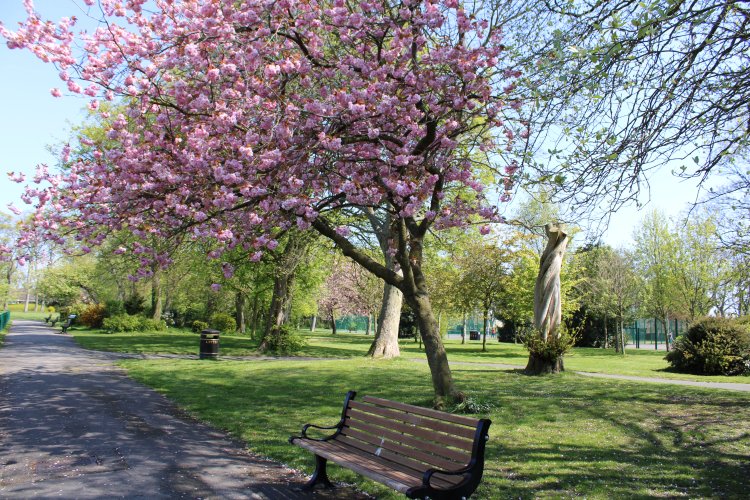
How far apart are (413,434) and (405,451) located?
17 cm

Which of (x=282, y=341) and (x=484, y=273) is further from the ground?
(x=484, y=273)

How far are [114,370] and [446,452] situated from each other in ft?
45.9

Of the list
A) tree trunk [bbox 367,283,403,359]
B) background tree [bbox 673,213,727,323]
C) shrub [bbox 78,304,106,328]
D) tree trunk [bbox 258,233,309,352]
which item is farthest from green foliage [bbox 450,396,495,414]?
shrub [bbox 78,304,106,328]

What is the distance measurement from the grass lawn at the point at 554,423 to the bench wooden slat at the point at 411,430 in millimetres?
653

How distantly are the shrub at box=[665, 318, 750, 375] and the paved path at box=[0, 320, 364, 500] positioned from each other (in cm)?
1512

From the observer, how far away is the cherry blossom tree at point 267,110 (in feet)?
25.0

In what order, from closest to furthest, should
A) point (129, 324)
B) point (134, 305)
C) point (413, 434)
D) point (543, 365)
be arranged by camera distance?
point (413, 434)
point (543, 365)
point (129, 324)
point (134, 305)

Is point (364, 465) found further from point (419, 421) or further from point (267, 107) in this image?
point (267, 107)

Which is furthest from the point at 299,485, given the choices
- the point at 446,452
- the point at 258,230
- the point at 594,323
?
the point at 594,323

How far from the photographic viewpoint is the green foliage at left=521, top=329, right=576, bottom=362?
13.9 metres

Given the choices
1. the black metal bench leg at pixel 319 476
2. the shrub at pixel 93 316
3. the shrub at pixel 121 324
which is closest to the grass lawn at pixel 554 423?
the black metal bench leg at pixel 319 476

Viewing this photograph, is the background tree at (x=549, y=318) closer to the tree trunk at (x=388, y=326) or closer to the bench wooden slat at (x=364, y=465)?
the tree trunk at (x=388, y=326)

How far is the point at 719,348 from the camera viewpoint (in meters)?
16.1

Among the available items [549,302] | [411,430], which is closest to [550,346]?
[549,302]
